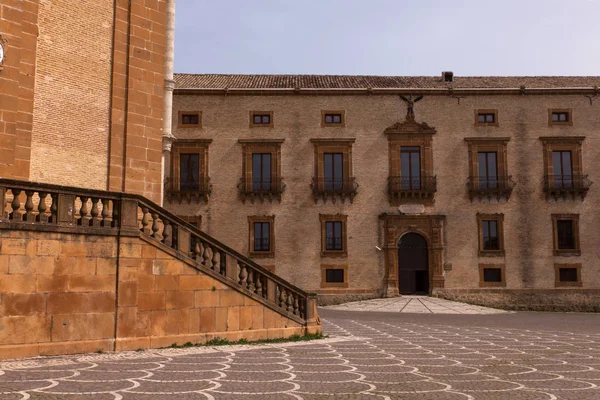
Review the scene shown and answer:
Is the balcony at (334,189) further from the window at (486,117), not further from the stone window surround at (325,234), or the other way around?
the window at (486,117)

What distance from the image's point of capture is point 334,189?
113 ft

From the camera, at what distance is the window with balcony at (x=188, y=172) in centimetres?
3431

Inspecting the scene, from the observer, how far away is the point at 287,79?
1486 inches

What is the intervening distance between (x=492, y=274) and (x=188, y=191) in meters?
17.4

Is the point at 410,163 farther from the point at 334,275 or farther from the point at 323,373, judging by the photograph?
the point at 323,373

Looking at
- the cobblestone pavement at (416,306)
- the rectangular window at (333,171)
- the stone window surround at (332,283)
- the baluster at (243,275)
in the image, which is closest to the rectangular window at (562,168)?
the cobblestone pavement at (416,306)

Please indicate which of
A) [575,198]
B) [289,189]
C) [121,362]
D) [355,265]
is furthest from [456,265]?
[121,362]

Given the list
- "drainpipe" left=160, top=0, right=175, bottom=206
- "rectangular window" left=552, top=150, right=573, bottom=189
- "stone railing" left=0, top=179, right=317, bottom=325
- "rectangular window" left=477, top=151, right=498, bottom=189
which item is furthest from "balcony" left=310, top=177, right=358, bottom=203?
"stone railing" left=0, top=179, right=317, bottom=325

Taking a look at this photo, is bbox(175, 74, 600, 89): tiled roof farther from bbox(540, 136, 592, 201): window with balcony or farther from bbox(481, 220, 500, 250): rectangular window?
bbox(481, 220, 500, 250): rectangular window

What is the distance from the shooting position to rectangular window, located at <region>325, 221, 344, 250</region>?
34281 mm

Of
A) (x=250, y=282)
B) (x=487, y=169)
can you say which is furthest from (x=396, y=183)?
(x=250, y=282)

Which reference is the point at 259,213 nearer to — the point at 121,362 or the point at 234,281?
the point at 234,281

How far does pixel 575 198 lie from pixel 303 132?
15.6m

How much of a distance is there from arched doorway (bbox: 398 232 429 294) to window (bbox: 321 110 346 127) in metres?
7.38
